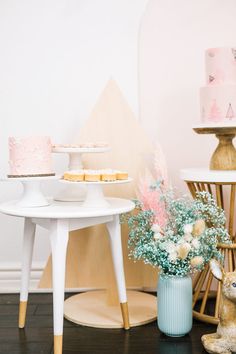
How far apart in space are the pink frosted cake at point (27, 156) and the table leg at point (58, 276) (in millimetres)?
275

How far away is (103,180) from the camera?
1939 mm

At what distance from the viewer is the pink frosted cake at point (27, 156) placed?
1.98 meters

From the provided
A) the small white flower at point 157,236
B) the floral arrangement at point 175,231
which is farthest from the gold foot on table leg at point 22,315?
the small white flower at point 157,236

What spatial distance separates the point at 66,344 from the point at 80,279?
591 millimetres

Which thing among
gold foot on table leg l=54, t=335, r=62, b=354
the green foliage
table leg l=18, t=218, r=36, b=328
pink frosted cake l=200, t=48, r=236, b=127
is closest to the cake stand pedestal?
pink frosted cake l=200, t=48, r=236, b=127

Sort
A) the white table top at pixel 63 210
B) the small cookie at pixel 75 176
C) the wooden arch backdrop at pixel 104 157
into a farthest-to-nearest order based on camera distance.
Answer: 1. the wooden arch backdrop at pixel 104 157
2. the small cookie at pixel 75 176
3. the white table top at pixel 63 210

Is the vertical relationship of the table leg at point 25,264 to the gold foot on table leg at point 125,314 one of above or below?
above

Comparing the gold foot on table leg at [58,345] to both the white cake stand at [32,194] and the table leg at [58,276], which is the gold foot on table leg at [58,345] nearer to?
the table leg at [58,276]

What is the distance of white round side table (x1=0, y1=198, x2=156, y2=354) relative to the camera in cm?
182

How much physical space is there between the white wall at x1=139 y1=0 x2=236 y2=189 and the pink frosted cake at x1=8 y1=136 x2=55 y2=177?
825 millimetres

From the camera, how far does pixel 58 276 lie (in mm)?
1821

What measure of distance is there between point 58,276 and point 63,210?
256mm

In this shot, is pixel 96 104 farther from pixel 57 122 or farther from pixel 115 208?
pixel 115 208

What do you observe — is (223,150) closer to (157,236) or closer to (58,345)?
(157,236)
